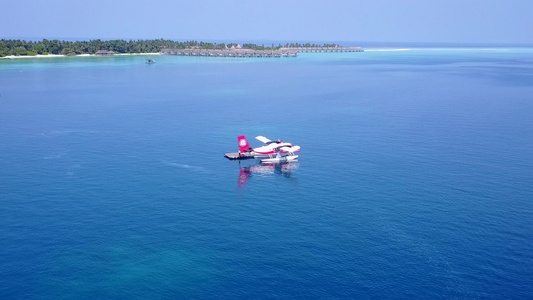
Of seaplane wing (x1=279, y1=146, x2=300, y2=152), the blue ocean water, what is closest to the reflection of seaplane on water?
the blue ocean water

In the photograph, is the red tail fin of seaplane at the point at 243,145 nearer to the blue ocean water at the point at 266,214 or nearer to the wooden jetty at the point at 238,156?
the wooden jetty at the point at 238,156

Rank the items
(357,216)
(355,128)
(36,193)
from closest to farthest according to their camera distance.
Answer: (357,216)
(36,193)
(355,128)

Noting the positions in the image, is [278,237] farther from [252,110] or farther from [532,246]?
[252,110]

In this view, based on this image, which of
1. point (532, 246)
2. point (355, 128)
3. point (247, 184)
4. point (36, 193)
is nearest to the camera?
point (532, 246)

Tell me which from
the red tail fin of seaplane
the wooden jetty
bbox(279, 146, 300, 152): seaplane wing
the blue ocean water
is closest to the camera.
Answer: the blue ocean water

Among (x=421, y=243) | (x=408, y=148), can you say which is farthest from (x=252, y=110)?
(x=421, y=243)

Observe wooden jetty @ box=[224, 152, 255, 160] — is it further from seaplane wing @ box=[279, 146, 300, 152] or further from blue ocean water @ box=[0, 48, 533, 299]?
seaplane wing @ box=[279, 146, 300, 152]

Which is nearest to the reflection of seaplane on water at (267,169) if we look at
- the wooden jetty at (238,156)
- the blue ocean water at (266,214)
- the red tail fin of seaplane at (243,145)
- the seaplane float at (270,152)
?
the blue ocean water at (266,214)

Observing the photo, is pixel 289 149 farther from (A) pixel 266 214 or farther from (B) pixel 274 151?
(A) pixel 266 214

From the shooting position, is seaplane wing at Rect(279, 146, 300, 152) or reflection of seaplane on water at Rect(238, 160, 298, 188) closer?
reflection of seaplane on water at Rect(238, 160, 298, 188)
